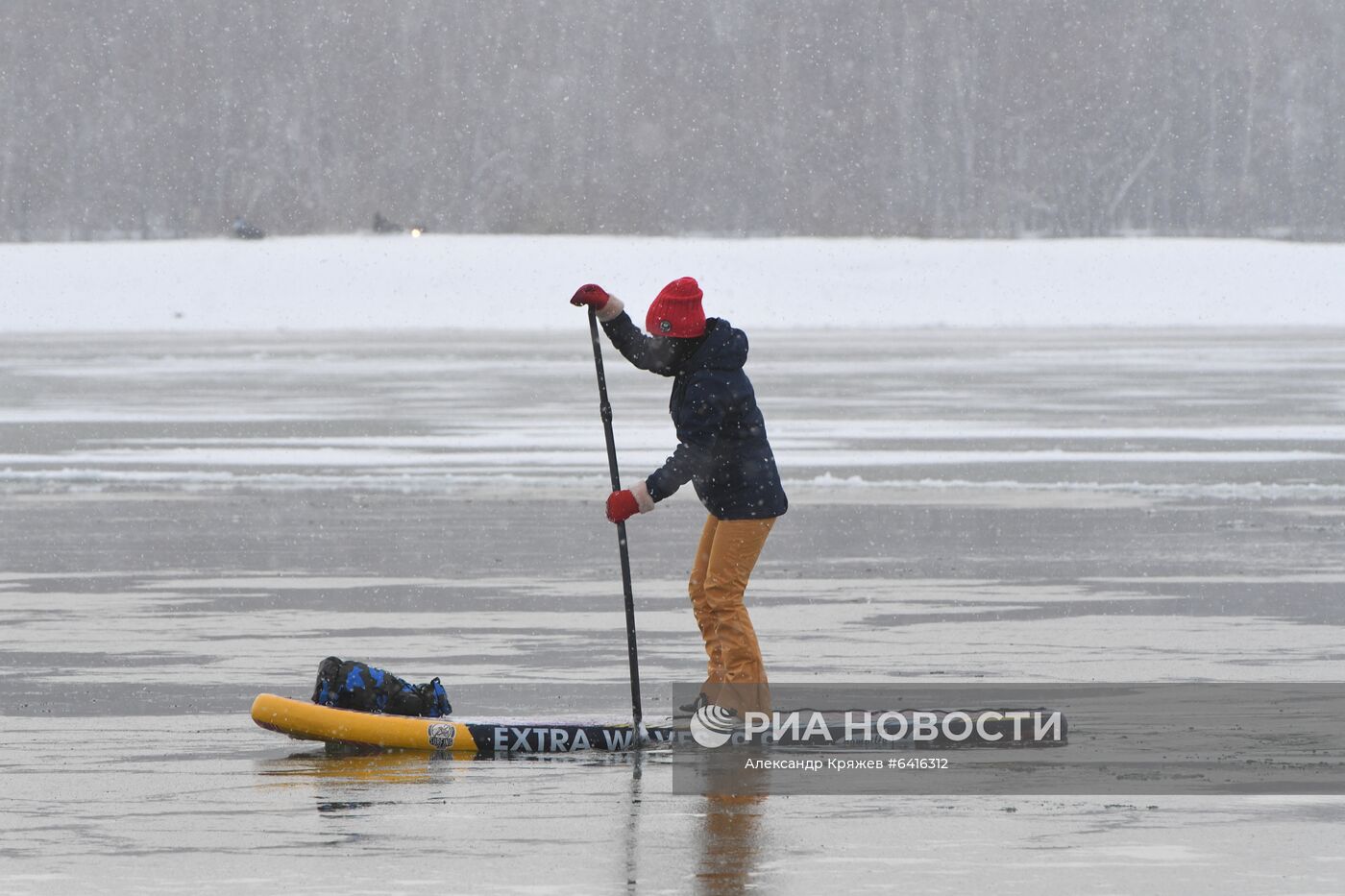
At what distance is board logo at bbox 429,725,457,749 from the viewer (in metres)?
8.21

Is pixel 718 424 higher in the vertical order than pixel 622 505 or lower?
higher

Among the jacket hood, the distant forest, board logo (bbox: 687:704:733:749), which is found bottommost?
board logo (bbox: 687:704:733:749)

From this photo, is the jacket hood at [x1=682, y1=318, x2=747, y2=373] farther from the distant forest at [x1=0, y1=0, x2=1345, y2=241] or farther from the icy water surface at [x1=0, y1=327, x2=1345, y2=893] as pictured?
the distant forest at [x1=0, y1=0, x2=1345, y2=241]

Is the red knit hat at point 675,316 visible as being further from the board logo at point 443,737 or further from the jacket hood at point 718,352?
the board logo at point 443,737

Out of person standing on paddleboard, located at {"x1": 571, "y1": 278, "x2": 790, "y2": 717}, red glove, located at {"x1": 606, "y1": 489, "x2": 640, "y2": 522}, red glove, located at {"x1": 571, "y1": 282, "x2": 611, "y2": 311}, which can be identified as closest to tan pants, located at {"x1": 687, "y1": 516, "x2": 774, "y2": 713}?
person standing on paddleboard, located at {"x1": 571, "y1": 278, "x2": 790, "y2": 717}

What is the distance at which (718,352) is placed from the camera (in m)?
8.71

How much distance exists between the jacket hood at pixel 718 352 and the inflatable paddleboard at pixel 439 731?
50.4 inches

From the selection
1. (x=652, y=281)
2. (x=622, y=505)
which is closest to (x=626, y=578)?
(x=622, y=505)

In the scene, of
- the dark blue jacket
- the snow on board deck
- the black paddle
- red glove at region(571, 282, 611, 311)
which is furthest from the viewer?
the dark blue jacket

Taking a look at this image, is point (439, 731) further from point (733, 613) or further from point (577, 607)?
point (577, 607)

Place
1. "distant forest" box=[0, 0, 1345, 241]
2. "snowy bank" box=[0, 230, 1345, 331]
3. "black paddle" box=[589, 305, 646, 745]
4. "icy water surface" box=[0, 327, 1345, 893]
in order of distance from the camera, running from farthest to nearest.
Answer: "distant forest" box=[0, 0, 1345, 241] < "snowy bank" box=[0, 230, 1345, 331] < "black paddle" box=[589, 305, 646, 745] < "icy water surface" box=[0, 327, 1345, 893]

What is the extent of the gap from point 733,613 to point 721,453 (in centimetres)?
57

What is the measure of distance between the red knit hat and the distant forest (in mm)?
95475

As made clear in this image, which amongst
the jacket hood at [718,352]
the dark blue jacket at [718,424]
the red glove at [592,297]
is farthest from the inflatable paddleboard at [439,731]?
the red glove at [592,297]
